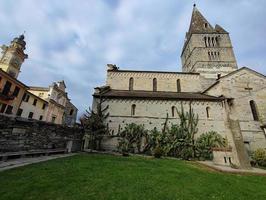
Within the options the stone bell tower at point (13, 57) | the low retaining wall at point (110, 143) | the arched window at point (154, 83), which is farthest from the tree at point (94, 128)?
the stone bell tower at point (13, 57)

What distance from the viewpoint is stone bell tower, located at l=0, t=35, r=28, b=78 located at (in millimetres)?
30672

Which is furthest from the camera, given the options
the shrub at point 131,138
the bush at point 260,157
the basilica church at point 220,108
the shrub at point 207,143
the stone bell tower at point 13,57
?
the stone bell tower at point 13,57

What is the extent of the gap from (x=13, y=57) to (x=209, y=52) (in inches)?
1595

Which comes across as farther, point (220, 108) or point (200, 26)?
point (200, 26)

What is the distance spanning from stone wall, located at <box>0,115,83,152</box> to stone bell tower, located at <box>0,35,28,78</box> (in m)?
26.3

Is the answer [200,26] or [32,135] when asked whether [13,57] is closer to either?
[32,135]

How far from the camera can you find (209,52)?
99.3ft

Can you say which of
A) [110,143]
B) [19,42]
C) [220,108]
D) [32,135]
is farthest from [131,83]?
[19,42]

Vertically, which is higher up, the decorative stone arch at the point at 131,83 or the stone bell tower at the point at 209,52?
the stone bell tower at the point at 209,52

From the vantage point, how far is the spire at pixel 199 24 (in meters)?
32.9

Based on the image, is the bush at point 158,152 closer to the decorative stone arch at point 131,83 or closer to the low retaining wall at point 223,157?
the low retaining wall at point 223,157

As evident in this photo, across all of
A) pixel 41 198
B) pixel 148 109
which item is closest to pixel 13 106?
pixel 148 109

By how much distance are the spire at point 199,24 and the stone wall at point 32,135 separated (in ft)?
105

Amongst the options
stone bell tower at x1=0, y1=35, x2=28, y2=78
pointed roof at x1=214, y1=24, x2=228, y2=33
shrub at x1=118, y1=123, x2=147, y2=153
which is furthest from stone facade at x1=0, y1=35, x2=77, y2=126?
pointed roof at x1=214, y1=24, x2=228, y2=33
